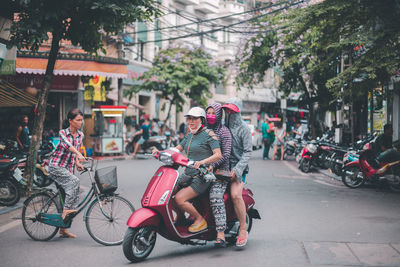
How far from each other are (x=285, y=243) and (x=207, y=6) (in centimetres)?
3656

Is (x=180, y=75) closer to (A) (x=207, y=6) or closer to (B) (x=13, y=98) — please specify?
(A) (x=207, y=6)

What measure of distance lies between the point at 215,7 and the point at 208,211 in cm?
3878

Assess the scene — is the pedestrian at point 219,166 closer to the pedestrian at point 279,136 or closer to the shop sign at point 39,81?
the pedestrian at point 279,136

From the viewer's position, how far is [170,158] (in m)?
5.42

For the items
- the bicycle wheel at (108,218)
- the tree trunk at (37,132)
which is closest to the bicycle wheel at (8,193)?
the tree trunk at (37,132)

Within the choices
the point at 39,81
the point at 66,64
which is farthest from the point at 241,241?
the point at 39,81

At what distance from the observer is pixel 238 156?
6.15m

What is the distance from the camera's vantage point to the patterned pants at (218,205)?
226 inches

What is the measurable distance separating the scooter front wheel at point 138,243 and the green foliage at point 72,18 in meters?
5.10

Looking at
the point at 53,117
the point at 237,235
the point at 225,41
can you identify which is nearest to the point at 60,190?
the point at 237,235

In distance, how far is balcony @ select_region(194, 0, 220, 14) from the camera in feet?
133

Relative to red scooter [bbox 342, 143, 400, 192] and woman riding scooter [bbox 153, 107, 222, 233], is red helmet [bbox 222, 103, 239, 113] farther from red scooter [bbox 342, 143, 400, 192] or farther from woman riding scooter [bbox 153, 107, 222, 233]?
red scooter [bbox 342, 143, 400, 192]

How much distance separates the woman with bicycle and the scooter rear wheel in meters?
7.85

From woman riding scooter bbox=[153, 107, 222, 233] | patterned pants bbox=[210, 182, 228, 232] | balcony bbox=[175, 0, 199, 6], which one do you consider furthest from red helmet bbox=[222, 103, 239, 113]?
balcony bbox=[175, 0, 199, 6]
